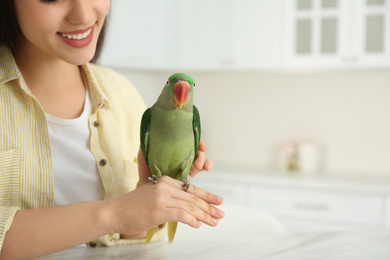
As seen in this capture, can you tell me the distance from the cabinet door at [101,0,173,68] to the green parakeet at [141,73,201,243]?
2.18 meters

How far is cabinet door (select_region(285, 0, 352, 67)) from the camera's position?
314cm

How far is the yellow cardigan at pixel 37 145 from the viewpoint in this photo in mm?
1167

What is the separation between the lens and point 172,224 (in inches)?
42.7

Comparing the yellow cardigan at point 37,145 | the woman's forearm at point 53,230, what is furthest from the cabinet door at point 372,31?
the woman's forearm at point 53,230

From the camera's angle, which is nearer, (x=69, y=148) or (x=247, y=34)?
(x=69, y=148)

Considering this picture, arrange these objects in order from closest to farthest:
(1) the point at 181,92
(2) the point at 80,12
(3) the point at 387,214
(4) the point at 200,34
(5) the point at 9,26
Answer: (1) the point at 181,92 → (2) the point at 80,12 → (5) the point at 9,26 → (3) the point at 387,214 → (4) the point at 200,34

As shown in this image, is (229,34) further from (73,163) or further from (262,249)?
(262,249)

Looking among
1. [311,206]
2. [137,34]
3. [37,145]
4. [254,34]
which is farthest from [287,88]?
[37,145]

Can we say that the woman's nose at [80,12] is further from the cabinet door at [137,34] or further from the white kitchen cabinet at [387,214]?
the white kitchen cabinet at [387,214]

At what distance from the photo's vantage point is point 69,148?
1.27 metres

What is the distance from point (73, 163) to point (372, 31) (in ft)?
7.92

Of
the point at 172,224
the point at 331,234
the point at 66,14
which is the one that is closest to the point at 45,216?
the point at 172,224

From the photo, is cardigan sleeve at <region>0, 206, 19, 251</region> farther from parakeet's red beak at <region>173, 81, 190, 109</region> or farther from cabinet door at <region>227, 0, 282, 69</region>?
cabinet door at <region>227, 0, 282, 69</region>

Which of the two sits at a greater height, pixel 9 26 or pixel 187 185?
pixel 9 26
